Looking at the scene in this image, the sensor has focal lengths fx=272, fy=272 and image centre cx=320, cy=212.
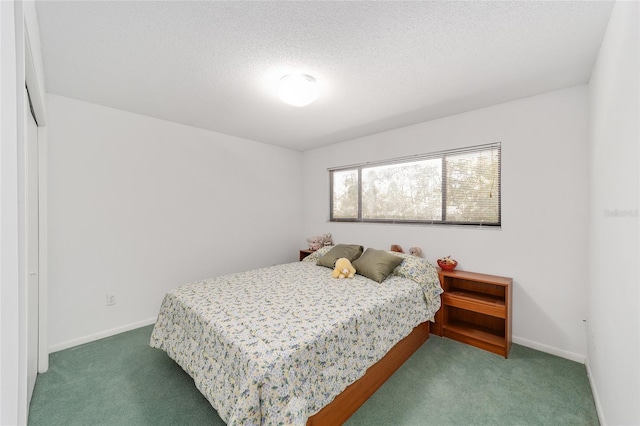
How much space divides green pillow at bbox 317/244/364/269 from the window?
0.71 m

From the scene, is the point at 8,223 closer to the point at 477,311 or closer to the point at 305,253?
the point at 477,311

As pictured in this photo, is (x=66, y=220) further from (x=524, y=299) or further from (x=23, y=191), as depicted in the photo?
(x=524, y=299)

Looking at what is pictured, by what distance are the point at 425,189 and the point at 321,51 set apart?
218cm

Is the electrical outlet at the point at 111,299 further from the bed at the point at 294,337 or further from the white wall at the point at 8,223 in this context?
the white wall at the point at 8,223

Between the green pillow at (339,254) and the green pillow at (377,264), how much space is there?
0.24 metres

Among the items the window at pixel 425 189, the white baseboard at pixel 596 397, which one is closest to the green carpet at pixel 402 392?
the white baseboard at pixel 596 397

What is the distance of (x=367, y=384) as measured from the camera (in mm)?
1946

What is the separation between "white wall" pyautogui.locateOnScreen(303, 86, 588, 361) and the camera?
240 centimetres

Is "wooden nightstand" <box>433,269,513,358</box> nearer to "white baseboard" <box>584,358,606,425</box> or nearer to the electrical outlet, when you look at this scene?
"white baseboard" <box>584,358,606,425</box>

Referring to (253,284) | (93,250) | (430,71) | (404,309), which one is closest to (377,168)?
(430,71)

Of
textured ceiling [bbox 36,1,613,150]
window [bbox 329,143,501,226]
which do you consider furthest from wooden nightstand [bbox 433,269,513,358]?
textured ceiling [bbox 36,1,613,150]

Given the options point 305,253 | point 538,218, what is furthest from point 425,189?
point 305,253

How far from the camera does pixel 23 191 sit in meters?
0.89

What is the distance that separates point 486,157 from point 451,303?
1594 mm
